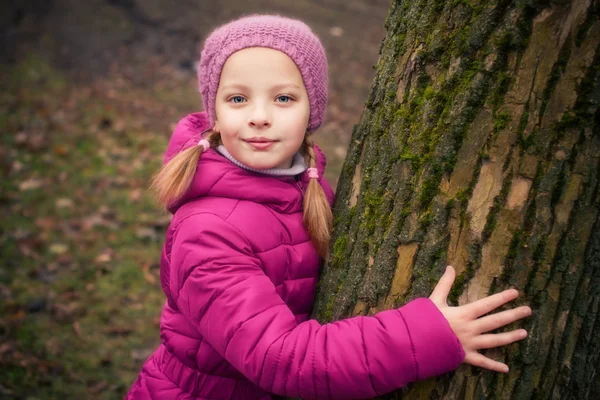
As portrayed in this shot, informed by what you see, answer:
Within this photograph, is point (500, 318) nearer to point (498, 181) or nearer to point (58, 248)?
point (498, 181)

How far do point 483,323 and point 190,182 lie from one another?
101cm

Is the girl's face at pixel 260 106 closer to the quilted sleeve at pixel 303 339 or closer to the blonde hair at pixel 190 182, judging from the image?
the blonde hair at pixel 190 182

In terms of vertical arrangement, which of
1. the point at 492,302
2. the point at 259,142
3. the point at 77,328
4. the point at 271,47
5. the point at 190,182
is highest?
the point at 271,47

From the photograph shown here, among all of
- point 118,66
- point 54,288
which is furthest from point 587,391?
point 118,66

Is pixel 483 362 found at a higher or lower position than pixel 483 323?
lower

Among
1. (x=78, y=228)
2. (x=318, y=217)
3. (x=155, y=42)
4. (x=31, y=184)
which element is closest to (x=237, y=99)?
(x=318, y=217)

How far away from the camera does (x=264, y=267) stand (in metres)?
1.83

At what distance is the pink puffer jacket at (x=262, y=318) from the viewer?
161 cm

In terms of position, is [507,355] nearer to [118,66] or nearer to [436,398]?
[436,398]

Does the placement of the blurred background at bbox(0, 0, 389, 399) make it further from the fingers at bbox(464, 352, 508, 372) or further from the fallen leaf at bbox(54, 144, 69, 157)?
the fingers at bbox(464, 352, 508, 372)

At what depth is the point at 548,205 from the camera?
1.58 metres

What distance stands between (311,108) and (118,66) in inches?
269

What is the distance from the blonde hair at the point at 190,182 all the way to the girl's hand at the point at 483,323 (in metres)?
0.54

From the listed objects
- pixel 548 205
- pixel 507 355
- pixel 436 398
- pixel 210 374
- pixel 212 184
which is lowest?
pixel 210 374
